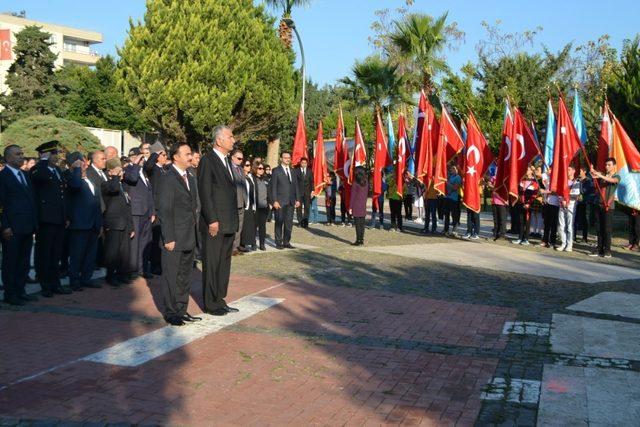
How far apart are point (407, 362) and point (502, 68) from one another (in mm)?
34315

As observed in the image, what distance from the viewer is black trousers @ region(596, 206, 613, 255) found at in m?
14.6

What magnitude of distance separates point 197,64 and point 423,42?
10.5 metres

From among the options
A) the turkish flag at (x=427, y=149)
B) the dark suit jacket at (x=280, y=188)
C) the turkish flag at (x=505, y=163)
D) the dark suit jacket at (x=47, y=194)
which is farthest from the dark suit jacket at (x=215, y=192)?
the turkish flag at (x=427, y=149)

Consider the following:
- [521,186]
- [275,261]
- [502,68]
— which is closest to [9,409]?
[275,261]

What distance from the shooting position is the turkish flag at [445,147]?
56.0 ft

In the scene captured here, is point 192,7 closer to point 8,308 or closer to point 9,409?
point 8,308

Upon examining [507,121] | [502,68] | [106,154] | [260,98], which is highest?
[502,68]

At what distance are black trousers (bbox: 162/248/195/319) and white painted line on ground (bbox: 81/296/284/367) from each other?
207 millimetres

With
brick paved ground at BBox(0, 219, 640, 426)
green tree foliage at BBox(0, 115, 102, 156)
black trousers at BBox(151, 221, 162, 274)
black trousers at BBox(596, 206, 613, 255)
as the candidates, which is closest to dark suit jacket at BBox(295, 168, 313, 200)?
black trousers at BBox(596, 206, 613, 255)

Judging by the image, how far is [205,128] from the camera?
34.2 meters

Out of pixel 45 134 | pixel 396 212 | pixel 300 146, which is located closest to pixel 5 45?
pixel 45 134

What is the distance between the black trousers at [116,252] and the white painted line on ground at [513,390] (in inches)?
228

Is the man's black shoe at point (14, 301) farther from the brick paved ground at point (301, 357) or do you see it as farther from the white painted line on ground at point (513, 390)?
the white painted line on ground at point (513, 390)

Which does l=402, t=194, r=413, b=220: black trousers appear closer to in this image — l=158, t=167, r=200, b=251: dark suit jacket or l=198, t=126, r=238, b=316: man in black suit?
l=198, t=126, r=238, b=316: man in black suit
